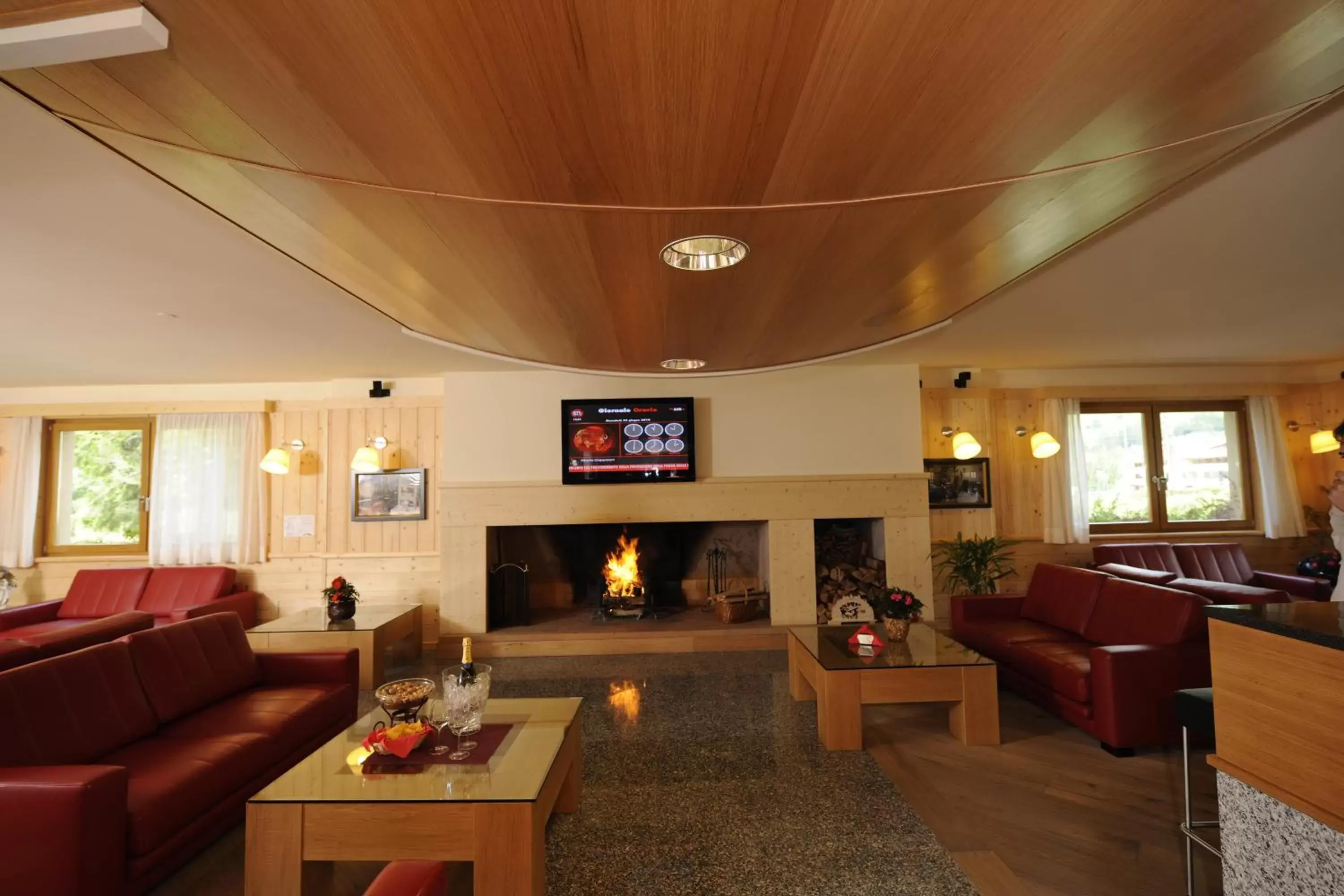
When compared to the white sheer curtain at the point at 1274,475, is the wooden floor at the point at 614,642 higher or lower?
lower

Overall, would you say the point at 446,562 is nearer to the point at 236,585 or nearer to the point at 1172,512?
the point at 236,585

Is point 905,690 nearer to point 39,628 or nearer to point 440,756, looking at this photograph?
point 440,756

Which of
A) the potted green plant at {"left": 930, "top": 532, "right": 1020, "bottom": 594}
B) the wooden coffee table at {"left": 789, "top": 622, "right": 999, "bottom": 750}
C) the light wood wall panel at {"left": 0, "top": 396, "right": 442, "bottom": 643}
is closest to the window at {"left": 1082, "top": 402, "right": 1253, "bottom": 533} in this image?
the potted green plant at {"left": 930, "top": 532, "right": 1020, "bottom": 594}

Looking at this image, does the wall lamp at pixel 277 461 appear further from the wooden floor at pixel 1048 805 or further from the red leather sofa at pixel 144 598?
the wooden floor at pixel 1048 805

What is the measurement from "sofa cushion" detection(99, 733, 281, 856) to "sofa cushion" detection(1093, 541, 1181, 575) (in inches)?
254

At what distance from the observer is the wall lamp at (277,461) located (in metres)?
5.69

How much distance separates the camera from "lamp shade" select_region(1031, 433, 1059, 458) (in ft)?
19.5

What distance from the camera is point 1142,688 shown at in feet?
10.7

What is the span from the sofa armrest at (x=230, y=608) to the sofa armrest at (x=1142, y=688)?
241 inches

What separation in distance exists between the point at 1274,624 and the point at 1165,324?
13.2ft

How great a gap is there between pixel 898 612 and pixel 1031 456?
3.56 meters

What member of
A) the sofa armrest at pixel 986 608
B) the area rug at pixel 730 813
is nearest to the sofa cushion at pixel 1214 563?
the sofa armrest at pixel 986 608

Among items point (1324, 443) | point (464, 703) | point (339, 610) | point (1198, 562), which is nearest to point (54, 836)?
point (464, 703)

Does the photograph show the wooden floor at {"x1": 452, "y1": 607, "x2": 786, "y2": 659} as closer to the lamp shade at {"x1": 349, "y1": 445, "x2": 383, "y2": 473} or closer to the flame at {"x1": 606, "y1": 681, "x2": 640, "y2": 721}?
the flame at {"x1": 606, "y1": 681, "x2": 640, "y2": 721}
